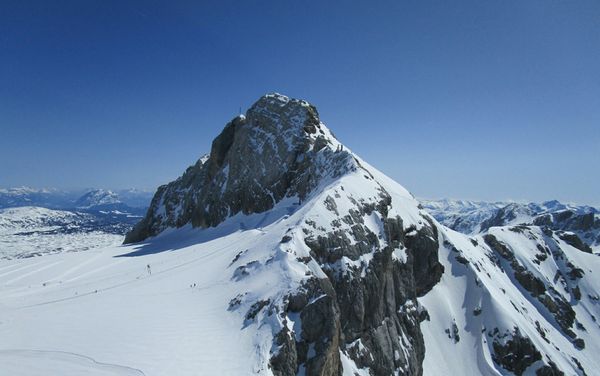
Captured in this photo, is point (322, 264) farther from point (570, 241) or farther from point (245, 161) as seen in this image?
point (570, 241)

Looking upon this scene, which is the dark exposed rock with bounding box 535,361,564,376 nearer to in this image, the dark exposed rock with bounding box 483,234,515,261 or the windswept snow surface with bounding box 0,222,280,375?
the dark exposed rock with bounding box 483,234,515,261

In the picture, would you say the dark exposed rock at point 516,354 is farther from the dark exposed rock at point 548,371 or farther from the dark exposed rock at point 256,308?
the dark exposed rock at point 256,308

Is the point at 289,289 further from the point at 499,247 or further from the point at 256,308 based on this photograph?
the point at 499,247

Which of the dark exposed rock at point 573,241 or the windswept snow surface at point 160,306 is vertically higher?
the dark exposed rock at point 573,241

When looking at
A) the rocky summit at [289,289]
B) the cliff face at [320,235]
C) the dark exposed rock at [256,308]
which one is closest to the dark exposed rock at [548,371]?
the rocky summit at [289,289]

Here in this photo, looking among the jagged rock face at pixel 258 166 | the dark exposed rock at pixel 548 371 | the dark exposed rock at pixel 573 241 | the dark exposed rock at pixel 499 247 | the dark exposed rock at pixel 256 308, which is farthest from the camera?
the dark exposed rock at pixel 573 241

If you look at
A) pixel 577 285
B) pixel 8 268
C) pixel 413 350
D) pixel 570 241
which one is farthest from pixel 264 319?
pixel 570 241

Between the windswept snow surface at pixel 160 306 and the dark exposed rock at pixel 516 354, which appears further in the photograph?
the dark exposed rock at pixel 516 354
